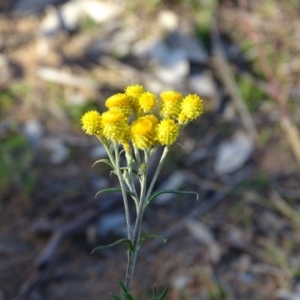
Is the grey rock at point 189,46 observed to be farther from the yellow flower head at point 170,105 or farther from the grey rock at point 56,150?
the yellow flower head at point 170,105

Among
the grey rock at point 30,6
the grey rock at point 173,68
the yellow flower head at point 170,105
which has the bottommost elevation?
the grey rock at point 173,68

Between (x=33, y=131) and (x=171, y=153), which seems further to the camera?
(x=33, y=131)

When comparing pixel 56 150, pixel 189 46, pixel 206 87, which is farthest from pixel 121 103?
pixel 189 46

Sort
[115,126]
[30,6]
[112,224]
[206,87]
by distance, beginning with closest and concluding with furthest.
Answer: [115,126], [112,224], [206,87], [30,6]

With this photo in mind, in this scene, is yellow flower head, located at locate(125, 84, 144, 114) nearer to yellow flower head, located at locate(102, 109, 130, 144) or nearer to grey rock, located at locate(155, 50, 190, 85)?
yellow flower head, located at locate(102, 109, 130, 144)

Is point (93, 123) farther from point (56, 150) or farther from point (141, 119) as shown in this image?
point (56, 150)

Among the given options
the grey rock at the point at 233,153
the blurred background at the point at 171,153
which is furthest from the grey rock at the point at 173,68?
the grey rock at the point at 233,153
